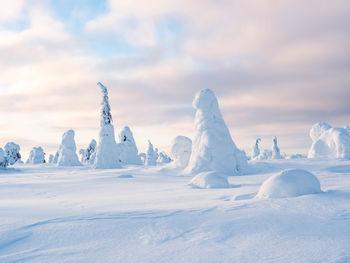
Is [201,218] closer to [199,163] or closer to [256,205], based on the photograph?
[256,205]

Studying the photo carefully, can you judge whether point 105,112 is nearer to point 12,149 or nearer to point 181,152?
point 181,152

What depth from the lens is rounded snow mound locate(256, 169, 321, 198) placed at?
6827mm

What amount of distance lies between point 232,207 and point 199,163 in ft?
50.5

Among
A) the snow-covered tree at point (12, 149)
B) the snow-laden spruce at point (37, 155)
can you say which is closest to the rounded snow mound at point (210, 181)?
the snow-covered tree at point (12, 149)

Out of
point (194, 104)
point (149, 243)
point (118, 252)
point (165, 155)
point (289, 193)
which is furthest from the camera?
point (165, 155)

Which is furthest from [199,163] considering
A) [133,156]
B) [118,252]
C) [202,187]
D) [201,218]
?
[133,156]

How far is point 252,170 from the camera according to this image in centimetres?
2184

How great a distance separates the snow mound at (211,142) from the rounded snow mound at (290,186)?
13.2 meters

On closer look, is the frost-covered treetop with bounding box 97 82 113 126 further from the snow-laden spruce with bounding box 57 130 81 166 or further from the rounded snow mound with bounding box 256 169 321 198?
the rounded snow mound with bounding box 256 169 321 198

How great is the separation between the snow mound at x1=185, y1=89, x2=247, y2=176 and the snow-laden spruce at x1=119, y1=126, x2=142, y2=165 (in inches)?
885

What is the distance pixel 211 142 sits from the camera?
2131 centimetres

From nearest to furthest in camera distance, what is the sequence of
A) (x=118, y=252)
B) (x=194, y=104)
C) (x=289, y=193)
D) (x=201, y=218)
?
(x=118, y=252)
(x=201, y=218)
(x=289, y=193)
(x=194, y=104)

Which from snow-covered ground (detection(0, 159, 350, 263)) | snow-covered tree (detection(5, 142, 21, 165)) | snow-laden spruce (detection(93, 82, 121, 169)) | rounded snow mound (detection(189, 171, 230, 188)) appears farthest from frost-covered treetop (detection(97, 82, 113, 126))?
snow-covered tree (detection(5, 142, 21, 165))

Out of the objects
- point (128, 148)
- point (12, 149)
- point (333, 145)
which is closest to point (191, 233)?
point (333, 145)
